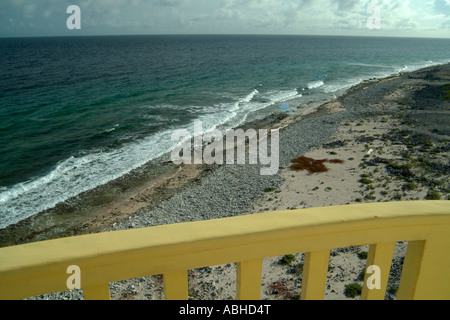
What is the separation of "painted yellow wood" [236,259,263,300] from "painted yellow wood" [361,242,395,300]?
69 centimetres

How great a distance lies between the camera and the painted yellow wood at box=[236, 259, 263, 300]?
159 cm

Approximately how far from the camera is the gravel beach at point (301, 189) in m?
9.94

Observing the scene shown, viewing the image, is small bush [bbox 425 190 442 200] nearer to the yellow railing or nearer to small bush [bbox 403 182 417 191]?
small bush [bbox 403 182 417 191]

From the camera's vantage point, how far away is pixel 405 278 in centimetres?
190

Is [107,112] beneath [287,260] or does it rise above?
above

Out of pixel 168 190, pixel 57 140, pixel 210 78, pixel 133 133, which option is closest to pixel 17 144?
pixel 57 140

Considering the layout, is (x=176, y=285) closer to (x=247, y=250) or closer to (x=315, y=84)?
(x=247, y=250)

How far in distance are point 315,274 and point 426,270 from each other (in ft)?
2.28

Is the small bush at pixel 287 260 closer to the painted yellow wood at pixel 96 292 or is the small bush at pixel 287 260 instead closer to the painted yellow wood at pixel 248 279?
the painted yellow wood at pixel 248 279

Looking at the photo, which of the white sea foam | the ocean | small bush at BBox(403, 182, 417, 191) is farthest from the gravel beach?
the white sea foam

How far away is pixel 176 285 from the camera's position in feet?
4.98

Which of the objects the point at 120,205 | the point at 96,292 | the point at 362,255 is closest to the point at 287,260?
the point at 362,255

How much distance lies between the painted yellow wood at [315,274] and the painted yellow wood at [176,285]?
66cm

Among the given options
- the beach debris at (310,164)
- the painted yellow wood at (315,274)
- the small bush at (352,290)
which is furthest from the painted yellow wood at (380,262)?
the beach debris at (310,164)
